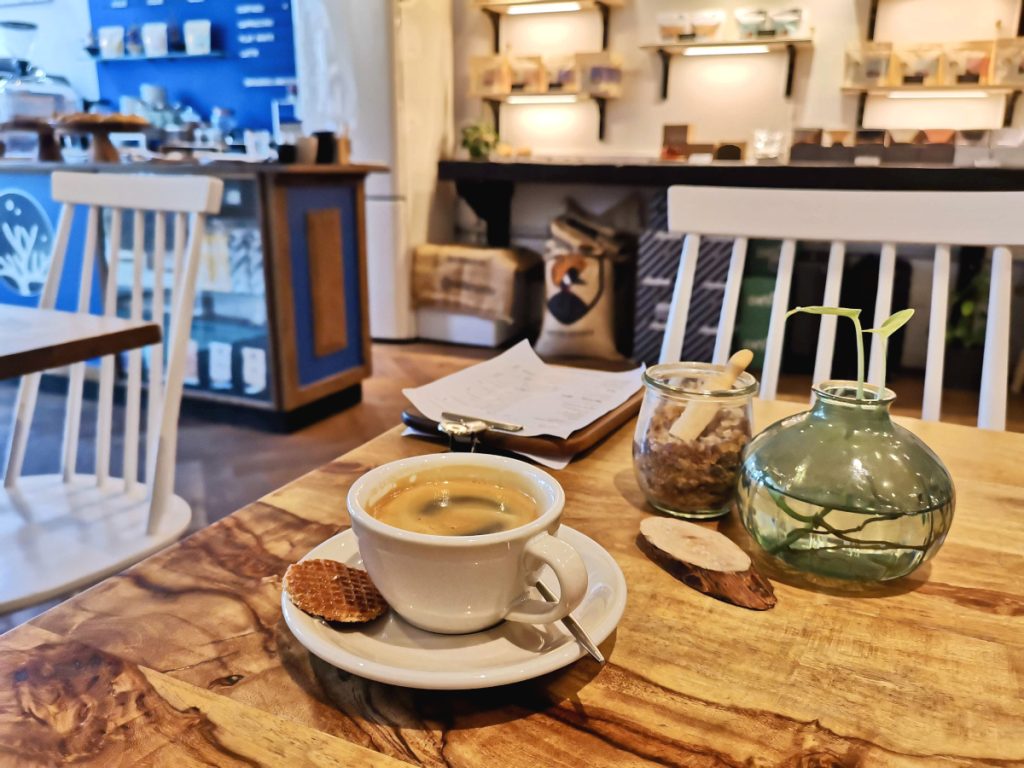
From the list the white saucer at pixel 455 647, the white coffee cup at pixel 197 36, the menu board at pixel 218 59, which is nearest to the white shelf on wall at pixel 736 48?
the menu board at pixel 218 59

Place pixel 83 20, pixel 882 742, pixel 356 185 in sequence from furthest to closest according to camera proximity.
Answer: pixel 83 20 < pixel 356 185 < pixel 882 742

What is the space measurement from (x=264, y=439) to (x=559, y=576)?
8.20ft

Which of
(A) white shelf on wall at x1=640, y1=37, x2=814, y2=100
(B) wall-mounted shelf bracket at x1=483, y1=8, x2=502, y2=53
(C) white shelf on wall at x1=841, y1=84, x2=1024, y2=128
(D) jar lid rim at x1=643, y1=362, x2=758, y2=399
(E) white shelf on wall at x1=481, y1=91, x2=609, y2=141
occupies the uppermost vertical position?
(B) wall-mounted shelf bracket at x1=483, y1=8, x2=502, y2=53

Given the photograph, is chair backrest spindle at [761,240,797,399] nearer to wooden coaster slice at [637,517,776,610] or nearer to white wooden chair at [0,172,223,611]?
wooden coaster slice at [637,517,776,610]

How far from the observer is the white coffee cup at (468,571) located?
40 centimetres

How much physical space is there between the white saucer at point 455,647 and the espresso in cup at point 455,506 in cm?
6

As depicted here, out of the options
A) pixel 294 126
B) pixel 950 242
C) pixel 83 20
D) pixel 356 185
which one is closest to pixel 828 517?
pixel 950 242

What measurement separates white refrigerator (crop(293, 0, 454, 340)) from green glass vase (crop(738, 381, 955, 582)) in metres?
3.55

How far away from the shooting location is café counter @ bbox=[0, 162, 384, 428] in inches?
103

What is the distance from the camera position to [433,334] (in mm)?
4082

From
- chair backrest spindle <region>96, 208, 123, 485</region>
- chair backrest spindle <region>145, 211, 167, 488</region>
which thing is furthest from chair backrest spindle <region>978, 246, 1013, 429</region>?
chair backrest spindle <region>96, 208, 123, 485</region>

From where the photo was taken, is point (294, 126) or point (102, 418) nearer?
point (102, 418)

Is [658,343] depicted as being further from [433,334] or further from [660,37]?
[660,37]

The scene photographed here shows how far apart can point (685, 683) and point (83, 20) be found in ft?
19.8
